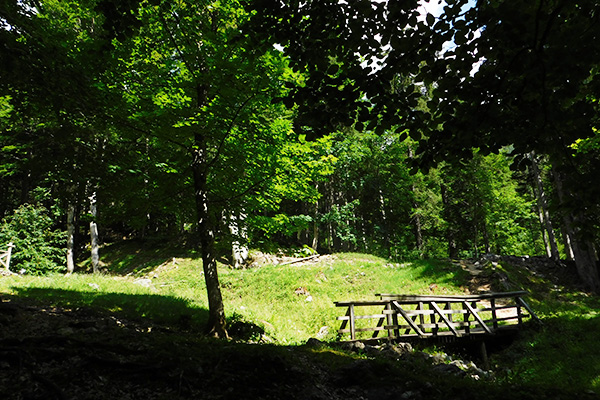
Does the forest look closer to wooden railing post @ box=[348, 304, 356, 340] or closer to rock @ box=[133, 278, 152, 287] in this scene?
wooden railing post @ box=[348, 304, 356, 340]

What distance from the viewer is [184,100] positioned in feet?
24.2

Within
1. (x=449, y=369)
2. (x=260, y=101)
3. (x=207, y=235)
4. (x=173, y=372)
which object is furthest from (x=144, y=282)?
(x=449, y=369)

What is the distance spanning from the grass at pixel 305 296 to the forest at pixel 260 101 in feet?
8.39

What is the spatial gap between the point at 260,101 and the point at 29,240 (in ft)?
58.4

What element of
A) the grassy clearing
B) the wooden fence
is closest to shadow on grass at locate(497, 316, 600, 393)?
the grassy clearing

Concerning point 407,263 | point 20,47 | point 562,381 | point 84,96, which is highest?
point 20,47

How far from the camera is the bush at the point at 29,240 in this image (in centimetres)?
1691

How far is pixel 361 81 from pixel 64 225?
33.0m

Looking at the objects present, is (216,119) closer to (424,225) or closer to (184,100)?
(184,100)

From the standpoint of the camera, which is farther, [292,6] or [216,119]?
[216,119]

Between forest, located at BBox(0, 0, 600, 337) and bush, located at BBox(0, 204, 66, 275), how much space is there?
0.10 meters

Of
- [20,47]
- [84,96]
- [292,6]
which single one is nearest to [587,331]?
[292,6]

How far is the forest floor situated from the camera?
312 centimetres

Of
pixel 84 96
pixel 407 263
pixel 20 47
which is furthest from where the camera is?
pixel 407 263
